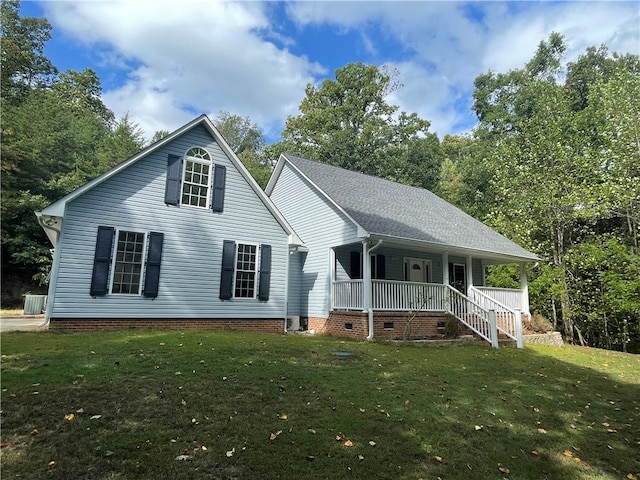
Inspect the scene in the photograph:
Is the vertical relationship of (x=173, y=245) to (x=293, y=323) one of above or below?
above

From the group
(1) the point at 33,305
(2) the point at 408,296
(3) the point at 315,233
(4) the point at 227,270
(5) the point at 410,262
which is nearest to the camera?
(4) the point at 227,270

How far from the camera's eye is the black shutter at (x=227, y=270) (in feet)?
39.5

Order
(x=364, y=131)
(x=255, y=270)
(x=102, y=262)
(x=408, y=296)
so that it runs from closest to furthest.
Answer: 1. (x=102, y=262)
2. (x=255, y=270)
3. (x=408, y=296)
4. (x=364, y=131)

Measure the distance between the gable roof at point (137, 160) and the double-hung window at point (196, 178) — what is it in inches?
26.2

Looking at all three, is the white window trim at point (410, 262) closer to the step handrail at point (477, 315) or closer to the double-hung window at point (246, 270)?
the step handrail at point (477, 315)

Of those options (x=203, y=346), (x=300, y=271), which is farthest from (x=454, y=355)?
(x=300, y=271)

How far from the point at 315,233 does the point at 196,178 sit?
17.1ft

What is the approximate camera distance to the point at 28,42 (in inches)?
1361

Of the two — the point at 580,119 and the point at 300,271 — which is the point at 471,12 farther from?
the point at 580,119

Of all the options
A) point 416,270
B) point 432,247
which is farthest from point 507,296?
point 432,247

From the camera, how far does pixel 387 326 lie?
494 inches

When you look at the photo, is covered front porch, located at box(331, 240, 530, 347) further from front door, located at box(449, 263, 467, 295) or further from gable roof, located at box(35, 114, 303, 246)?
gable roof, located at box(35, 114, 303, 246)

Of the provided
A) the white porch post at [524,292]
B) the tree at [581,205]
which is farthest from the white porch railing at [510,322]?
the tree at [581,205]

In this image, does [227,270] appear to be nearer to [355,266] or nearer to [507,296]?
[355,266]
